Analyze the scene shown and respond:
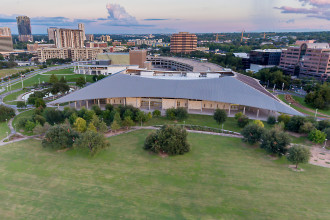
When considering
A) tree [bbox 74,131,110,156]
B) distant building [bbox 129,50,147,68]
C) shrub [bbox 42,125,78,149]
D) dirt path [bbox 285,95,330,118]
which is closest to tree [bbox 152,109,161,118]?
tree [bbox 74,131,110,156]

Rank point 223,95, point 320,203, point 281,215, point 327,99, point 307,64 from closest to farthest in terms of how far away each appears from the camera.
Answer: point 281,215 → point 320,203 → point 223,95 → point 327,99 → point 307,64

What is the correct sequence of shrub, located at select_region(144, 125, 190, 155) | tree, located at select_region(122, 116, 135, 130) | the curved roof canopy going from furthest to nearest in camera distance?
the curved roof canopy → tree, located at select_region(122, 116, 135, 130) → shrub, located at select_region(144, 125, 190, 155)

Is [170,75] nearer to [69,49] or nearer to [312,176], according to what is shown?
[312,176]

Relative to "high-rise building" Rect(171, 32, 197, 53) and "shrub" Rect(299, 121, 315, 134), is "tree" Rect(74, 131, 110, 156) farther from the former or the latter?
"high-rise building" Rect(171, 32, 197, 53)

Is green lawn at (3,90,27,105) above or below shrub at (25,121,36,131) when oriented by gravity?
below

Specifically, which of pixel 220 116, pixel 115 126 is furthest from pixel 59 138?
pixel 220 116

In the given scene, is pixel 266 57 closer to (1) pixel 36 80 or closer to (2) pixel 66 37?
(1) pixel 36 80

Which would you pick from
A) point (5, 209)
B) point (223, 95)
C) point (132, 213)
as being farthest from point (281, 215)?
point (223, 95)
